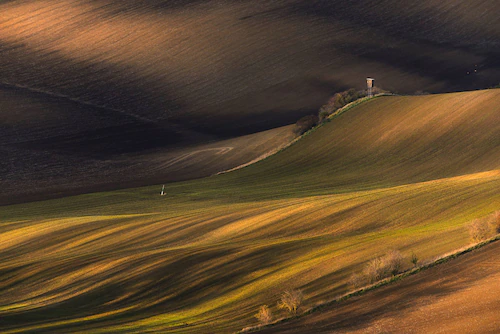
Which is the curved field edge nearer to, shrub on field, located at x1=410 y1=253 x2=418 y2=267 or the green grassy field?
shrub on field, located at x1=410 y1=253 x2=418 y2=267

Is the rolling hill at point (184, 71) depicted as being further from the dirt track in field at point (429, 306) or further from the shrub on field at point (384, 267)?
the dirt track in field at point (429, 306)

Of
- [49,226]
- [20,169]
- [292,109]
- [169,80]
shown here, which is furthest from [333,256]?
[169,80]

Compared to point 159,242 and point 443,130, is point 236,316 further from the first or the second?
point 443,130

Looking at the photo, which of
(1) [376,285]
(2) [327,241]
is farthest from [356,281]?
(2) [327,241]

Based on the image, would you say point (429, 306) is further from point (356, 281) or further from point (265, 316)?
point (265, 316)

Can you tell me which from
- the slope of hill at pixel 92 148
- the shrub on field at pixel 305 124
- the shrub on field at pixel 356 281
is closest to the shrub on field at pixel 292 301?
the shrub on field at pixel 356 281
